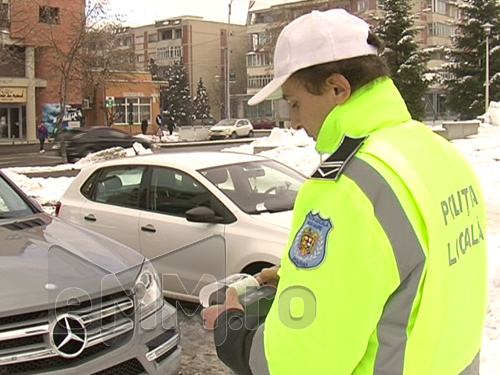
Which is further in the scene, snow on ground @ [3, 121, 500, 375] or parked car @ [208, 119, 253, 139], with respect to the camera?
parked car @ [208, 119, 253, 139]

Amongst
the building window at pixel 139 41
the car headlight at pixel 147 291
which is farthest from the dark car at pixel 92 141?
the building window at pixel 139 41

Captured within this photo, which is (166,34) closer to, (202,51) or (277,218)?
(202,51)

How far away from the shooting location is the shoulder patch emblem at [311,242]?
1317mm

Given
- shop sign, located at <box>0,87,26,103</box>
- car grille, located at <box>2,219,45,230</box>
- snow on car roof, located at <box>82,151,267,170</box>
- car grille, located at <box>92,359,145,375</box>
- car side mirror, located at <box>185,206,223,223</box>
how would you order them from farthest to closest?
shop sign, located at <box>0,87,26,103</box> → snow on car roof, located at <box>82,151,267,170</box> → car side mirror, located at <box>185,206,223,223</box> → car grille, located at <box>2,219,45,230</box> → car grille, located at <box>92,359,145,375</box>

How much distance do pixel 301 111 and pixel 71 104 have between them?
47.0m

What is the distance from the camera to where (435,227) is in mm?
1356

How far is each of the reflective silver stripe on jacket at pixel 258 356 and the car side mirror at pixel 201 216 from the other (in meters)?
3.92

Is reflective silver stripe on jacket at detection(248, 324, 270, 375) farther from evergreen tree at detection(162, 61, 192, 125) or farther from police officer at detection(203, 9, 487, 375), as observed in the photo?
evergreen tree at detection(162, 61, 192, 125)

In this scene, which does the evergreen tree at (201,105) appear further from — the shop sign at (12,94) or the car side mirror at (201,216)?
the car side mirror at (201,216)

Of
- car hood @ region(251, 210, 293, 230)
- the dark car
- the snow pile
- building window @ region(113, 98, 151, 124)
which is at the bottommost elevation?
car hood @ region(251, 210, 293, 230)

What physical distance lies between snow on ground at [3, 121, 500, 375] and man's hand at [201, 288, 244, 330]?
9.70ft

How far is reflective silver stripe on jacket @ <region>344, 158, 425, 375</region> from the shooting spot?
1.30 metres

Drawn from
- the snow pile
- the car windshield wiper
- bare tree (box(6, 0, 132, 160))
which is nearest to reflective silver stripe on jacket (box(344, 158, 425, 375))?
the car windshield wiper

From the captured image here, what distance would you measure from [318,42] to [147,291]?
2545 millimetres
